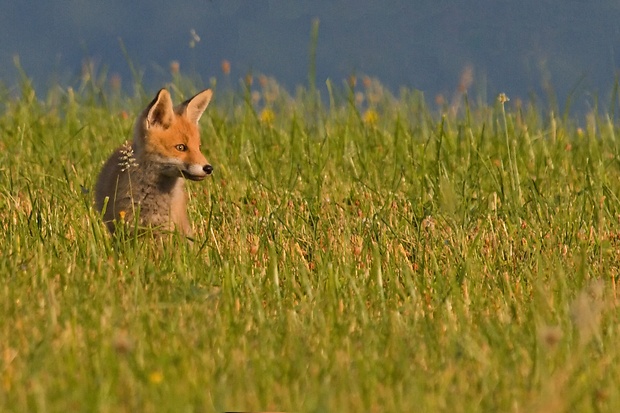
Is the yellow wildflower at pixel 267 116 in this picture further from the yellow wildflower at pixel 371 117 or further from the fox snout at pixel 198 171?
the fox snout at pixel 198 171

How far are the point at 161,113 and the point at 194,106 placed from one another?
13.5 inches

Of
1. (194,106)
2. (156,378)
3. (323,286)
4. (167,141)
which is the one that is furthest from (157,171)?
(156,378)

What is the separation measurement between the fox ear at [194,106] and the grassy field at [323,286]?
26.7 inches

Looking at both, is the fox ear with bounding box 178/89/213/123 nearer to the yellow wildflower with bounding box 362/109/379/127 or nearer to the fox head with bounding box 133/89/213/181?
the fox head with bounding box 133/89/213/181

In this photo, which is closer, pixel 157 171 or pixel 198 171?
pixel 198 171

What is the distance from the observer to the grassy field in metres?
3.74

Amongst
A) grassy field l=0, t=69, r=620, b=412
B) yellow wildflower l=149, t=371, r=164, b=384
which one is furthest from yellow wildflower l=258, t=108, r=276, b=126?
yellow wildflower l=149, t=371, r=164, b=384

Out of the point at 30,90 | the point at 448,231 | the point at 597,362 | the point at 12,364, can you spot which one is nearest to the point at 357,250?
the point at 448,231

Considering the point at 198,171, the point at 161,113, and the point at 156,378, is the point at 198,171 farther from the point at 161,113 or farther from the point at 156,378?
the point at 156,378


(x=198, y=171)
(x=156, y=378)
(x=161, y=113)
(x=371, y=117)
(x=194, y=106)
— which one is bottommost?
(x=156, y=378)

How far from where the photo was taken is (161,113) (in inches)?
268

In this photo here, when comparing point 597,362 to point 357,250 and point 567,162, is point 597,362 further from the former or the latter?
point 567,162

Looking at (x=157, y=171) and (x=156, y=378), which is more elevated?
(x=157, y=171)

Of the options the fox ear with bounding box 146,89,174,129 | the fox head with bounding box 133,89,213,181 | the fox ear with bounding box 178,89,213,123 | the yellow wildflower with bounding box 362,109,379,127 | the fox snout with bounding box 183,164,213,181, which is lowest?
the fox snout with bounding box 183,164,213,181
